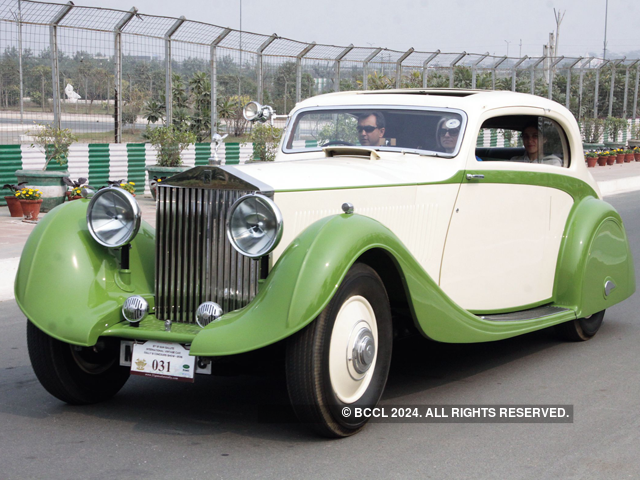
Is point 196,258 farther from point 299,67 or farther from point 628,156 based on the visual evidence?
point 628,156

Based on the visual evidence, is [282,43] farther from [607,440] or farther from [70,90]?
[607,440]

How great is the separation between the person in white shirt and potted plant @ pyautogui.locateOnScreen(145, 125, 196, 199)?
29.3ft

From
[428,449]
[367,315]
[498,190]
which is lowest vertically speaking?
[428,449]

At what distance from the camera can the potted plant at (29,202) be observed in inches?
410

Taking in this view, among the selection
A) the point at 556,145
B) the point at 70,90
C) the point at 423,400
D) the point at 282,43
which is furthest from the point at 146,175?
the point at 423,400

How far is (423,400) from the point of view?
4.23m

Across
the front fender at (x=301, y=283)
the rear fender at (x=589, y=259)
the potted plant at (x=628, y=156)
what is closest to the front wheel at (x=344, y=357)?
the front fender at (x=301, y=283)

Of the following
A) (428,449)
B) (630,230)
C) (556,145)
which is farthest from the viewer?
(630,230)

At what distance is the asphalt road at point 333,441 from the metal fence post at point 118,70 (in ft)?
29.4

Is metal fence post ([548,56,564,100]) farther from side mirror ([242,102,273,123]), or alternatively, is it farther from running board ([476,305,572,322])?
side mirror ([242,102,273,123])

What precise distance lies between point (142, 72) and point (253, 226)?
11.0 m

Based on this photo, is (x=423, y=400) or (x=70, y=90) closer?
(x=423, y=400)

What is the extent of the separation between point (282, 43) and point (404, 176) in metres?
12.3

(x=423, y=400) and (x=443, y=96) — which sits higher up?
(x=443, y=96)
